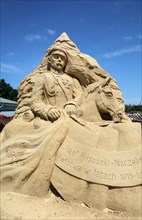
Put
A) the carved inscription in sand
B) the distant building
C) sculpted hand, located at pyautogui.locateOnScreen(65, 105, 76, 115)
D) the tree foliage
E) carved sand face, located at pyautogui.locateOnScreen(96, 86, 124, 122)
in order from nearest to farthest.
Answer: the carved inscription in sand < carved sand face, located at pyautogui.locateOnScreen(96, 86, 124, 122) < sculpted hand, located at pyautogui.locateOnScreen(65, 105, 76, 115) < the distant building < the tree foliage

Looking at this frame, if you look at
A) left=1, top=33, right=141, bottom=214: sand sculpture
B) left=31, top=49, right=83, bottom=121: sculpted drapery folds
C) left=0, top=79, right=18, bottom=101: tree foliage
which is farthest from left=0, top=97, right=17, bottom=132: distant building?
left=0, top=79, right=18, bottom=101: tree foliage

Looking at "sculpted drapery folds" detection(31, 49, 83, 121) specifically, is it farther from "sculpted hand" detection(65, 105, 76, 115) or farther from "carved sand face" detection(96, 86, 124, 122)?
"carved sand face" detection(96, 86, 124, 122)

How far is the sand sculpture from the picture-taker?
286cm

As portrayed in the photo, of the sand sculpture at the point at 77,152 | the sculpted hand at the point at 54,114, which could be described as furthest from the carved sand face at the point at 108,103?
the sculpted hand at the point at 54,114

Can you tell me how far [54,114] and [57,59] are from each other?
1154 millimetres

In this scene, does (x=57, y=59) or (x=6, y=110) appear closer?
(x=57, y=59)

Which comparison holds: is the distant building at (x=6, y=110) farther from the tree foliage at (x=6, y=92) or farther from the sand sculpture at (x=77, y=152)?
the tree foliage at (x=6, y=92)

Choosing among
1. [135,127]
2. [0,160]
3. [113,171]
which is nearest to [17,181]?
[0,160]

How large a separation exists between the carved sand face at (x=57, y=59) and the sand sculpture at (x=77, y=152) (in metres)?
0.36

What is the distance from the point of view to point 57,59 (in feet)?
13.5

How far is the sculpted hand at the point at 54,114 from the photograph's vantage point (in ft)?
11.4

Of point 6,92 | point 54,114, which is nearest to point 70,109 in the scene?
point 54,114

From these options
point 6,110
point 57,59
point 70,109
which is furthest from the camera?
point 6,110

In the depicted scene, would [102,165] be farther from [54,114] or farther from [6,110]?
[6,110]
